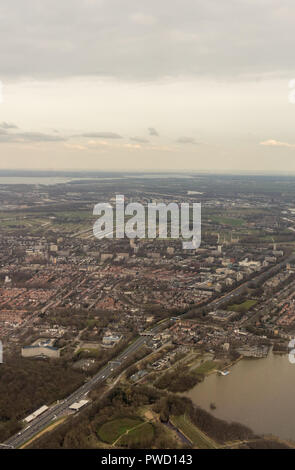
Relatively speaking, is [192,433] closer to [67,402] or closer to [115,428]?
[115,428]

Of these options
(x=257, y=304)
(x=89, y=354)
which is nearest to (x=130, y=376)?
(x=89, y=354)

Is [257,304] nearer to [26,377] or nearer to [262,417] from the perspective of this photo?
[262,417]

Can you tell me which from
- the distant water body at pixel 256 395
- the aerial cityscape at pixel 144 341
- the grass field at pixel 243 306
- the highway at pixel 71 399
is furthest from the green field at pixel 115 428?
the grass field at pixel 243 306

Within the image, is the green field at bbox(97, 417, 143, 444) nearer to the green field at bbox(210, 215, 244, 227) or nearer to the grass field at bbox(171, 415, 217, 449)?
the grass field at bbox(171, 415, 217, 449)

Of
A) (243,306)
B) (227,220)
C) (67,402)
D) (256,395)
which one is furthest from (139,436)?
(227,220)
